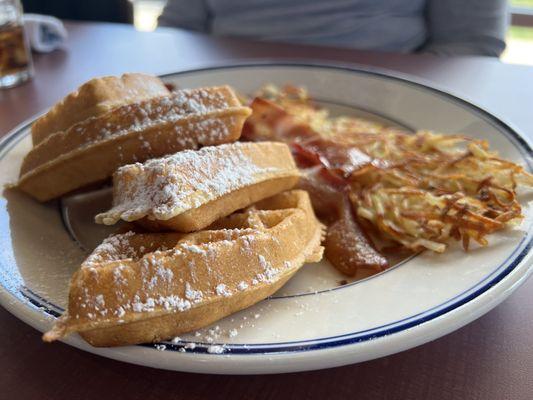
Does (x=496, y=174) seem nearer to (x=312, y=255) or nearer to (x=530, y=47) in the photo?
(x=312, y=255)

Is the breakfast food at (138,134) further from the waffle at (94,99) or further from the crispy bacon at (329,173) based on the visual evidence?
the crispy bacon at (329,173)

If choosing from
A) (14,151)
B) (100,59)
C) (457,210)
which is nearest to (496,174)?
(457,210)

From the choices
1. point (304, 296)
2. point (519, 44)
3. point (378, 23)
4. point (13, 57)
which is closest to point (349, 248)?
point (304, 296)

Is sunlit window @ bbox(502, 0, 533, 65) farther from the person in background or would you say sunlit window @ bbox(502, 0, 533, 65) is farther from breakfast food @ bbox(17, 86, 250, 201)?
breakfast food @ bbox(17, 86, 250, 201)

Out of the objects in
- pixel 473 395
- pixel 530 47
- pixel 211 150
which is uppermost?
pixel 211 150

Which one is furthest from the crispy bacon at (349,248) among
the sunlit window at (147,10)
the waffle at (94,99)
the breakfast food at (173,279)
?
the sunlit window at (147,10)

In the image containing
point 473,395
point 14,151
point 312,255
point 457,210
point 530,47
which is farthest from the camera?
point 530,47
